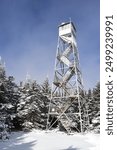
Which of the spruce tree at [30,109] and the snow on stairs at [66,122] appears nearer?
the snow on stairs at [66,122]

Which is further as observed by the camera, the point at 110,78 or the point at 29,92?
the point at 29,92

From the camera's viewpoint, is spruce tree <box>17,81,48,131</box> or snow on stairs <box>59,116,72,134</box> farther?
spruce tree <box>17,81,48,131</box>

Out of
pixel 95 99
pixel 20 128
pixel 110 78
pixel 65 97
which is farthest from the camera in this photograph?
pixel 95 99

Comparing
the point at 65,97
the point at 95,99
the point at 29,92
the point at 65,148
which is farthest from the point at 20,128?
Answer: the point at 65,148

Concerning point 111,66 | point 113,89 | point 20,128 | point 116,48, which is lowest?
point 20,128

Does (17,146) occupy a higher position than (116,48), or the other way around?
(116,48)

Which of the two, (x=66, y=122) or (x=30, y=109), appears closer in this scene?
(x=66, y=122)

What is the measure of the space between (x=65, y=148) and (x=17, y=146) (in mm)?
3457

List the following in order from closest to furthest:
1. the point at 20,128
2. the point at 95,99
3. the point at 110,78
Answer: the point at 110,78
the point at 20,128
the point at 95,99

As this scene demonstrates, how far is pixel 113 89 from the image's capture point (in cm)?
572

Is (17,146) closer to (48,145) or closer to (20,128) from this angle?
(48,145)

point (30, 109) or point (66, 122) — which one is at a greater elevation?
point (30, 109)

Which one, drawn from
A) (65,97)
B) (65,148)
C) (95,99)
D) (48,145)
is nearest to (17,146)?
(48,145)

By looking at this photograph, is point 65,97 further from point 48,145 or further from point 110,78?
point 110,78
